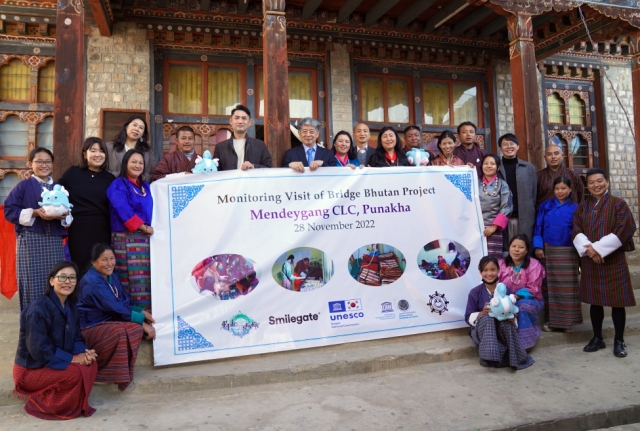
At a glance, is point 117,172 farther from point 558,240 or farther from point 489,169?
point 558,240

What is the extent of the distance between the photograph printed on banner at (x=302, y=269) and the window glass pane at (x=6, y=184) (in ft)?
17.7

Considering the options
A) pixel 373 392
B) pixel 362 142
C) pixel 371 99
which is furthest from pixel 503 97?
pixel 373 392

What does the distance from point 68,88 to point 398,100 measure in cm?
597

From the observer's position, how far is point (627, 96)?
9.85 meters

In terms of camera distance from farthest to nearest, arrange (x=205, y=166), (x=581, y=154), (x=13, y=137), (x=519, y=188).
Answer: (x=581, y=154), (x=13, y=137), (x=519, y=188), (x=205, y=166)

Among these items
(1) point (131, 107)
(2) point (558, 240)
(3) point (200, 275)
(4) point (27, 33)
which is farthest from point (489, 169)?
(4) point (27, 33)

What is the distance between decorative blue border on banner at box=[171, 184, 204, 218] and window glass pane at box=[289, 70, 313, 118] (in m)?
4.69

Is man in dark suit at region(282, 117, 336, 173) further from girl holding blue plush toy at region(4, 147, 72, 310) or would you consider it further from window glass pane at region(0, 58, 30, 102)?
window glass pane at region(0, 58, 30, 102)

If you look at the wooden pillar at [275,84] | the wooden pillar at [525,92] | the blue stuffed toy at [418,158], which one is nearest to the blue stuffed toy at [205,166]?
the wooden pillar at [275,84]

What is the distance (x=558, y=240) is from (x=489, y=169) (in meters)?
0.89

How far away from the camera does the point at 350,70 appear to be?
27.1ft

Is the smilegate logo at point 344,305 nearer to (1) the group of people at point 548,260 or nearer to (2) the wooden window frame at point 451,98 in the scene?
→ (1) the group of people at point 548,260

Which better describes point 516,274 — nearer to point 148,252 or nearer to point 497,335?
point 497,335

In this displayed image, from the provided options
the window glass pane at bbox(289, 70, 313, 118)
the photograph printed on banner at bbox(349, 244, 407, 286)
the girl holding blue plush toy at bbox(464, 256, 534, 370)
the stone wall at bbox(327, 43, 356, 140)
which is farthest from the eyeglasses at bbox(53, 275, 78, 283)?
the stone wall at bbox(327, 43, 356, 140)
